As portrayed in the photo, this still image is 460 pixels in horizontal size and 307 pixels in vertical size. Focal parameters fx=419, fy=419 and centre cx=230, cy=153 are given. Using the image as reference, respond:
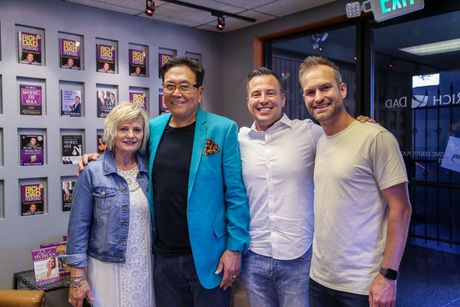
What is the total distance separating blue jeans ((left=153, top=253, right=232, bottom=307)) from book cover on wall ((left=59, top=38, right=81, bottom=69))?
2263 mm

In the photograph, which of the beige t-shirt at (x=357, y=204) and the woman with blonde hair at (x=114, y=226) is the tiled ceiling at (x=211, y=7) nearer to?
the woman with blonde hair at (x=114, y=226)

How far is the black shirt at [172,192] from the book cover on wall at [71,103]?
197 cm

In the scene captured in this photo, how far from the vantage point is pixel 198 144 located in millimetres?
1801

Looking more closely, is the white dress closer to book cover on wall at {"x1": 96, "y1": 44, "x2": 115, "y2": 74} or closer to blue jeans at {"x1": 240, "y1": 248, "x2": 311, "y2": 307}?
blue jeans at {"x1": 240, "y1": 248, "x2": 311, "y2": 307}

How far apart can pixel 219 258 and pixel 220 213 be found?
19 centimetres

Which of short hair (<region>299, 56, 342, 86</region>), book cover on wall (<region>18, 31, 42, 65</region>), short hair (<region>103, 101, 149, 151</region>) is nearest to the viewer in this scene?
short hair (<region>299, 56, 342, 86</region>)

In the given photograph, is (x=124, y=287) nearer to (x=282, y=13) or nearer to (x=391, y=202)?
(x=391, y=202)

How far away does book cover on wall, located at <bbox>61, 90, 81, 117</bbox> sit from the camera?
348cm

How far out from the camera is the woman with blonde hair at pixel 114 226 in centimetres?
179

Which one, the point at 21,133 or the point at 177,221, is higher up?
the point at 21,133

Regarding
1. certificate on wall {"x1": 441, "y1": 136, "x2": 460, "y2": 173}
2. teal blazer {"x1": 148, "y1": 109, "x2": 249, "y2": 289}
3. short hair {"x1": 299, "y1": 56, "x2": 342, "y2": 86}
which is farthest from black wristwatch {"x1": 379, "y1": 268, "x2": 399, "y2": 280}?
certificate on wall {"x1": 441, "y1": 136, "x2": 460, "y2": 173}

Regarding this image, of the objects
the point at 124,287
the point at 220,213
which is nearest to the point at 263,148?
the point at 220,213

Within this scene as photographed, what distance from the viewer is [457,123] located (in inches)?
125

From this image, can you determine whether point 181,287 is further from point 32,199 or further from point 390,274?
Answer: point 32,199
